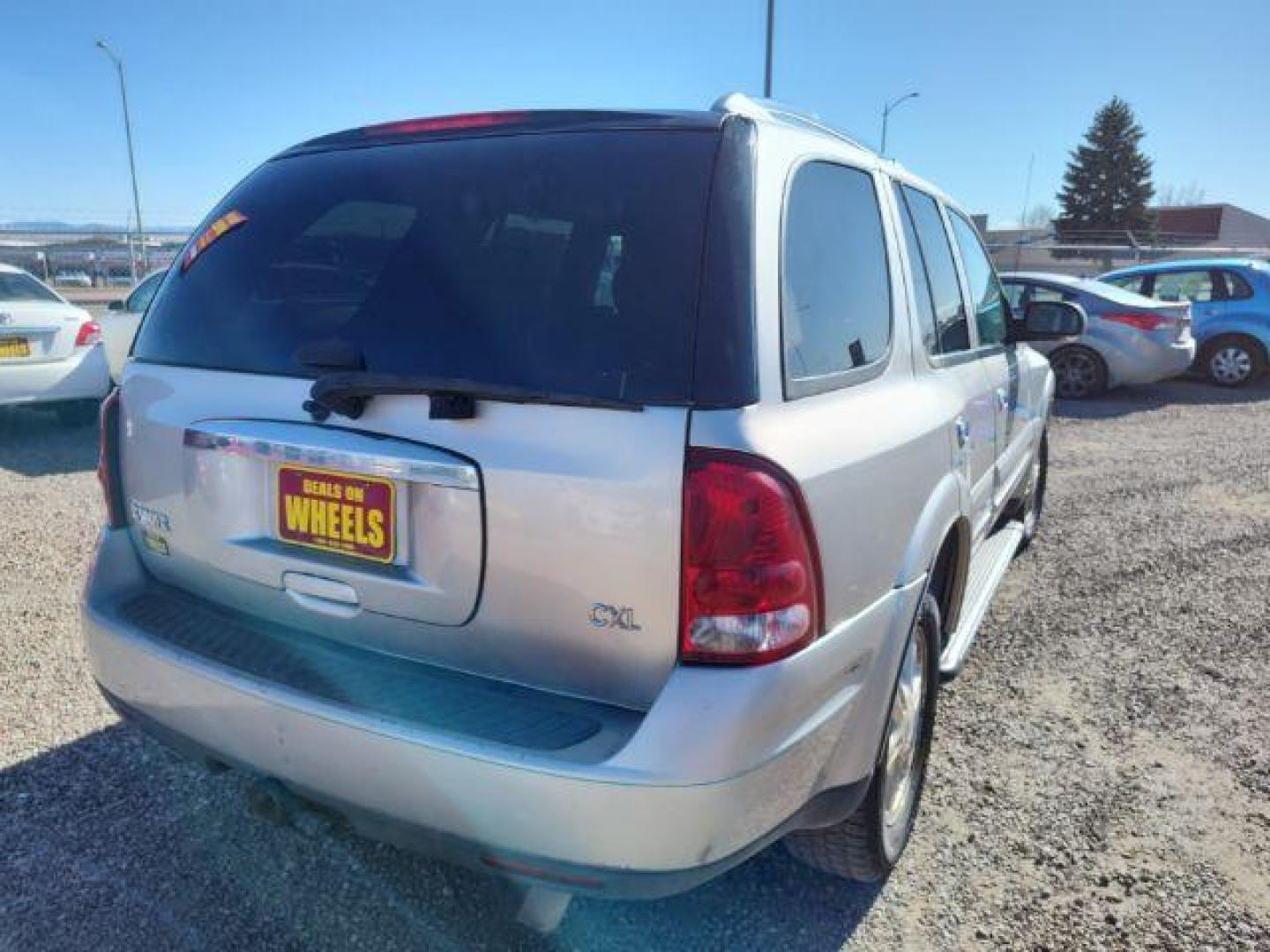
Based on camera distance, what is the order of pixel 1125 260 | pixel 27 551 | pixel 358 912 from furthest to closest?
pixel 1125 260, pixel 27 551, pixel 358 912

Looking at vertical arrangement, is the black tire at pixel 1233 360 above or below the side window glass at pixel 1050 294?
below

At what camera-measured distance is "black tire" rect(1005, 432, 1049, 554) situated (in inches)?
197

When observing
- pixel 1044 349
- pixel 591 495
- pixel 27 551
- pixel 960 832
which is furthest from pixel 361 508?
pixel 1044 349

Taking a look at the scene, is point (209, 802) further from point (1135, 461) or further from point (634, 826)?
point (1135, 461)

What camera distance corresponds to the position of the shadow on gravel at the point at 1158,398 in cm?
1069

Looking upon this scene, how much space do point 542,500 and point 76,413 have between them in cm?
791

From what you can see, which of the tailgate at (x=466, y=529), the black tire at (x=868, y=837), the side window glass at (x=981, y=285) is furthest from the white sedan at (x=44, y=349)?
the black tire at (x=868, y=837)

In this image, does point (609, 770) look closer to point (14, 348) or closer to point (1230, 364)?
point (14, 348)

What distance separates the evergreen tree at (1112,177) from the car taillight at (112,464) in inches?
2172

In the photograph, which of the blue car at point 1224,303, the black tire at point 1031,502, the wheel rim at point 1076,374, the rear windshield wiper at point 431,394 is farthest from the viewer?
the blue car at point 1224,303

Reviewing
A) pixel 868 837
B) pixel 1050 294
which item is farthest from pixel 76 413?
pixel 1050 294

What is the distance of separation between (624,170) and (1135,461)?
7414mm

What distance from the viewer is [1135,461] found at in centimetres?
794

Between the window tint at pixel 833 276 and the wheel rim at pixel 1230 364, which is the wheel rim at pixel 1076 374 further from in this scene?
the window tint at pixel 833 276
